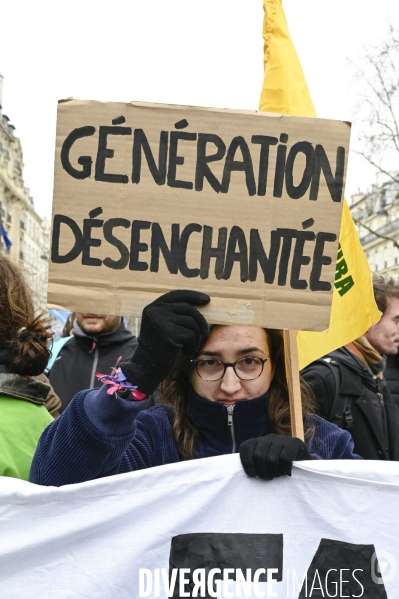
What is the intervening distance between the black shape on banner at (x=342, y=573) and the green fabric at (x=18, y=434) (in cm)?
87

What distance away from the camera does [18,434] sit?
219 centimetres

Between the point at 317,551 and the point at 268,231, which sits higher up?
the point at 268,231

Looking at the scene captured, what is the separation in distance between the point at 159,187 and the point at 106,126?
0.73 ft

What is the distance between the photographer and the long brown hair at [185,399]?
2.30 meters

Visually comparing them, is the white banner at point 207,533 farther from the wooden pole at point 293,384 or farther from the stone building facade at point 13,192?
the stone building facade at point 13,192

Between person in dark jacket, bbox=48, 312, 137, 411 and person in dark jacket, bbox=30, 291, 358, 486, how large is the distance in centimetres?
268

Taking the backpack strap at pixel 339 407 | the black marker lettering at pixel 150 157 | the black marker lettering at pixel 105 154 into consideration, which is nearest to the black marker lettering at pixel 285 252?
the black marker lettering at pixel 150 157

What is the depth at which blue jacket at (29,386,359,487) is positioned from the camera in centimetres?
191

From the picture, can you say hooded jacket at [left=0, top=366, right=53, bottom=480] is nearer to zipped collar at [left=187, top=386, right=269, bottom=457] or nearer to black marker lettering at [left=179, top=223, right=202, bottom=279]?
zipped collar at [left=187, top=386, right=269, bottom=457]

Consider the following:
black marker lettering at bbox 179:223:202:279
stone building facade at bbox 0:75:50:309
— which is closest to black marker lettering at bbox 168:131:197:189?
black marker lettering at bbox 179:223:202:279

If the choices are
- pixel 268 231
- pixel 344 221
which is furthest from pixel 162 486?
pixel 344 221

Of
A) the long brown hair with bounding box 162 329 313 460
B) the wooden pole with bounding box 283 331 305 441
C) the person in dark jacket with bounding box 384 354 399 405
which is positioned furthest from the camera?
the person in dark jacket with bounding box 384 354 399 405

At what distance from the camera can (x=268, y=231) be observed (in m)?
2.08

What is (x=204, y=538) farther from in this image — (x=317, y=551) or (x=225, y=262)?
(x=225, y=262)
